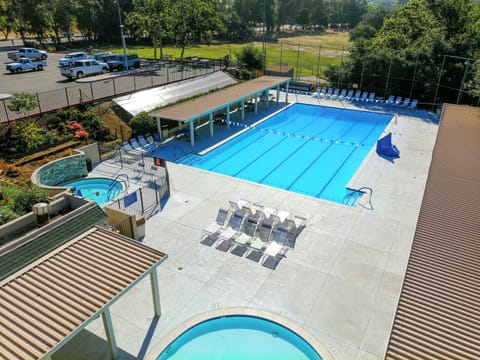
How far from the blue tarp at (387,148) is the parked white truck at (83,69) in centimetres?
2569

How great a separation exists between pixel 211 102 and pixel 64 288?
1948 centimetres

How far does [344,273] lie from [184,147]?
1423 cm

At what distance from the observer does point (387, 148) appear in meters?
22.2

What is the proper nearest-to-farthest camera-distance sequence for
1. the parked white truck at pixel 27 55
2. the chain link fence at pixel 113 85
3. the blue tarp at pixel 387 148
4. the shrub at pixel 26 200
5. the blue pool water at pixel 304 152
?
the shrub at pixel 26 200, the blue pool water at pixel 304 152, the blue tarp at pixel 387 148, the chain link fence at pixel 113 85, the parked white truck at pixel 27 55

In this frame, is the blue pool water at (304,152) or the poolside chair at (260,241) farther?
the blue pool water at (304,152)

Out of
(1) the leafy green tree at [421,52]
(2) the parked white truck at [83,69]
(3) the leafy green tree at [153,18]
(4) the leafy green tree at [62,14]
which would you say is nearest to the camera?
→ (1) the leafy green tree at [421,52]

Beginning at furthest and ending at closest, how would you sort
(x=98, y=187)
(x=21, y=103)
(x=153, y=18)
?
(x=153, y=18) < (x=21, y=103) < (x=98, y=187)

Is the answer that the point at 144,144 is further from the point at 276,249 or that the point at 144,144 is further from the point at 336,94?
the point at 336,94

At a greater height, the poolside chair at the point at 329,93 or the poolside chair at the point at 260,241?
the poolside chair at the point at 329,93

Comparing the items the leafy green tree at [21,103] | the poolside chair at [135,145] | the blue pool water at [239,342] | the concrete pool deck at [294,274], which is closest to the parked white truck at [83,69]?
the leafy green tree at [21,103]

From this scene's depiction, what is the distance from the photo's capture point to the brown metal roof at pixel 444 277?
6922 mm

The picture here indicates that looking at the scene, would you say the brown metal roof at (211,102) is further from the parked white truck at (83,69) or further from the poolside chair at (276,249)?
the parked white truck at (83,69)

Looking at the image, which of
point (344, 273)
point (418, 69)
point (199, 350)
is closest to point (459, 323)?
point (344, 273)

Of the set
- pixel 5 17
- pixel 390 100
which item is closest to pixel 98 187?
pixel 390 100
